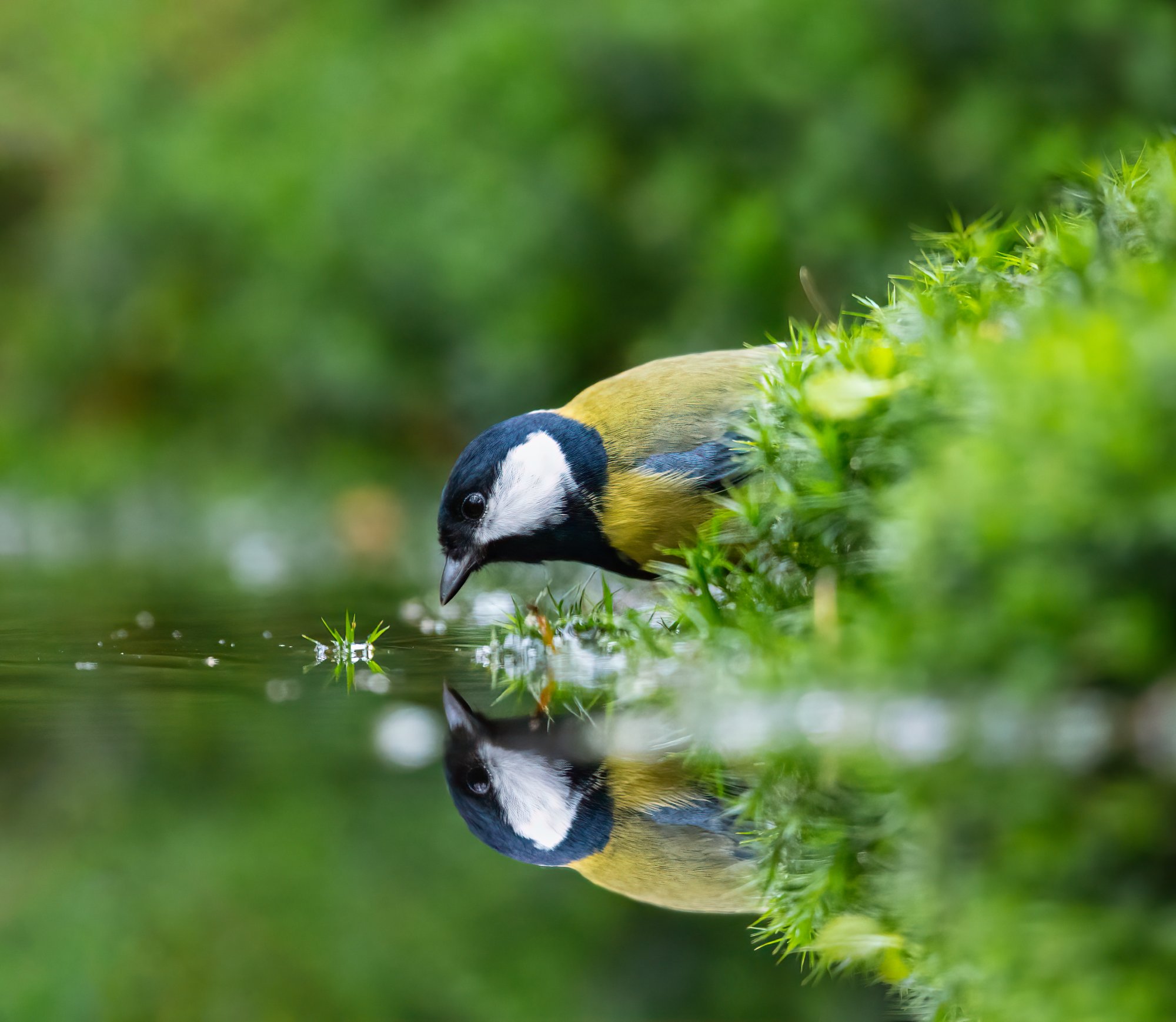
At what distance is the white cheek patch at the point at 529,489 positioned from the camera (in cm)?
374

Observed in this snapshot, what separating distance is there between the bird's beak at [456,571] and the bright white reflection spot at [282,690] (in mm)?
760

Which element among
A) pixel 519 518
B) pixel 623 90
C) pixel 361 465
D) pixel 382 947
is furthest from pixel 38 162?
pixel 382 947

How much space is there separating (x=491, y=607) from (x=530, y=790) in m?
2.57

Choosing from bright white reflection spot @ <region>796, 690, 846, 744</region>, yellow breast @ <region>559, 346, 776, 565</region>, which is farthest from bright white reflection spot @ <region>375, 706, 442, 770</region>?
yellow breast @ <region>559, 346, 776, 565</region>

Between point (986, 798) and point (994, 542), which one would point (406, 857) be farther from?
point (994, 542)

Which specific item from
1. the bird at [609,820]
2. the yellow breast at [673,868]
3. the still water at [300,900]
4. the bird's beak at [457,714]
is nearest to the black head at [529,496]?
the bird's beak at [457,714]

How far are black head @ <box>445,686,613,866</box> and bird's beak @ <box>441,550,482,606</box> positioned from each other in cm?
131

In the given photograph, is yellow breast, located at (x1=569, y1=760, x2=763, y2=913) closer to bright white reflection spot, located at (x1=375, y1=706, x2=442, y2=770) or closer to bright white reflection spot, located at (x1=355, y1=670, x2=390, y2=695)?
bright white reflection spot, located at (x1=375, y1=706, x2=442, y2=770)

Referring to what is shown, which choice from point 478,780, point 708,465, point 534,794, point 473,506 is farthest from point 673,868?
point 473,506

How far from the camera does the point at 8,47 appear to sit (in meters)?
14.8

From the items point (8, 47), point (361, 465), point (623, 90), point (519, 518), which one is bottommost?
point (519, 518)

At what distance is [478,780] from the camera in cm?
229

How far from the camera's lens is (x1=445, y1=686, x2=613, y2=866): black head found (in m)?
2.01

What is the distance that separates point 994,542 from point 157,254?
12.1 m
